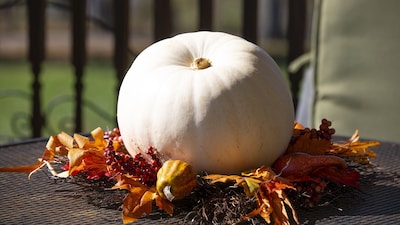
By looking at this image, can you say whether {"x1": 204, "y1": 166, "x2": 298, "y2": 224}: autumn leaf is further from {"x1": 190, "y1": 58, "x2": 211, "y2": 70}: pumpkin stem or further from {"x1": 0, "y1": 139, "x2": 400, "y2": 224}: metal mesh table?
{"x1": 190, "y1": 58, "x2": 211, "y2": 70}: pumpkin stem

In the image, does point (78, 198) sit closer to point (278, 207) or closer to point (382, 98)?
point (278, 207)

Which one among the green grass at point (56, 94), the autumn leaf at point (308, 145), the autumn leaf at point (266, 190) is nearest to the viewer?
the autumn leaf at point (266, 190)

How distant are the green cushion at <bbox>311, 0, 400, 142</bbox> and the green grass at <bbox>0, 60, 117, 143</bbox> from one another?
7.85 feet

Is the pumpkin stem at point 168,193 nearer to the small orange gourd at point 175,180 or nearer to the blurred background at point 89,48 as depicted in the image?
the small orange gourd at point 175,180

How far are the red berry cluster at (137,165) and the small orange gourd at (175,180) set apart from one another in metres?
0.05

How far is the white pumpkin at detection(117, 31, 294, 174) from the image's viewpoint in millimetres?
1301

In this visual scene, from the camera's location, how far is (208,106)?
129cm

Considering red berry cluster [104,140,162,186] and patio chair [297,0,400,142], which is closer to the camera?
red berry cluster [104,140,162,186]

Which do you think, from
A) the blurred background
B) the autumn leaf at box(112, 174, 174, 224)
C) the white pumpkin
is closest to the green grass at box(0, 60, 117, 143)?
the blurred background

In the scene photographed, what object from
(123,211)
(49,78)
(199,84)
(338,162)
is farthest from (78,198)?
(49,78)

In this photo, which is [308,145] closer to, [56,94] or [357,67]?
[357,67]

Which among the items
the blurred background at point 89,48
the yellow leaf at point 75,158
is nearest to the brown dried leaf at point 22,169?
the yellow leaf at point 75,158

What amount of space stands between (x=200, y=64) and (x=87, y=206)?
0.98 ft

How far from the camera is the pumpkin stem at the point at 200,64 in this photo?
4.43ft
